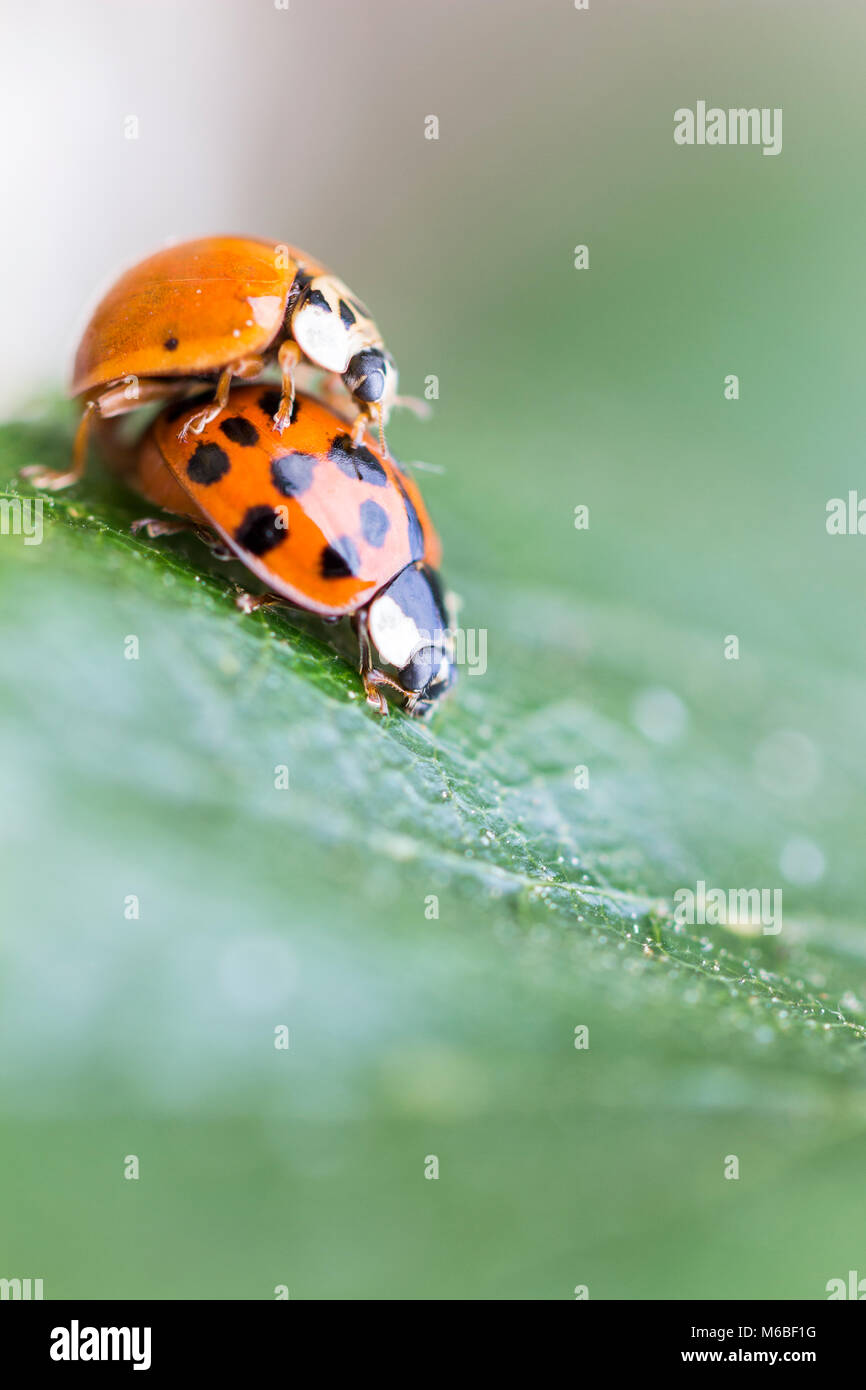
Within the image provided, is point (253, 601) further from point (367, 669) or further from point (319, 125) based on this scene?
point (319, 125)

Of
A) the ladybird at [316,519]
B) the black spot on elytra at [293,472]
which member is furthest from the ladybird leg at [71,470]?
the black spot on elytra at [293,472]

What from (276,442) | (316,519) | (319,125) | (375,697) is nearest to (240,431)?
(276,442)

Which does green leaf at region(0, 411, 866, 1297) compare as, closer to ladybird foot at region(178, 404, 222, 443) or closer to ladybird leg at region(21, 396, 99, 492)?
ladybird leg at region(21, 396, 99, 492)

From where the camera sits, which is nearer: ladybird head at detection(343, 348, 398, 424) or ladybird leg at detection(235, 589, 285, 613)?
ladybird leg at detection(235, 589, 285, 613)

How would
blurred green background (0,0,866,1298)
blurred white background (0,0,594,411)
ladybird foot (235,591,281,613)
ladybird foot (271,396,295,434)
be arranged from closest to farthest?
blurred green background (0,0,866,1298), ladybird foot (235,591,281,613), ladybird foot (271,396,295,434), blurred white background (0,0,594,411)

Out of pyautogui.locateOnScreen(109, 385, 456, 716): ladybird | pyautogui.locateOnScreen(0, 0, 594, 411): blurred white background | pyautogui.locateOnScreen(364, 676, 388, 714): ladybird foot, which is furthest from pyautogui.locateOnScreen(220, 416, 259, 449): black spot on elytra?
pyautogui.locateOnScreen(0, 0, 594, 411): blurred white background

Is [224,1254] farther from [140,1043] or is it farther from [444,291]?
[444,291]
